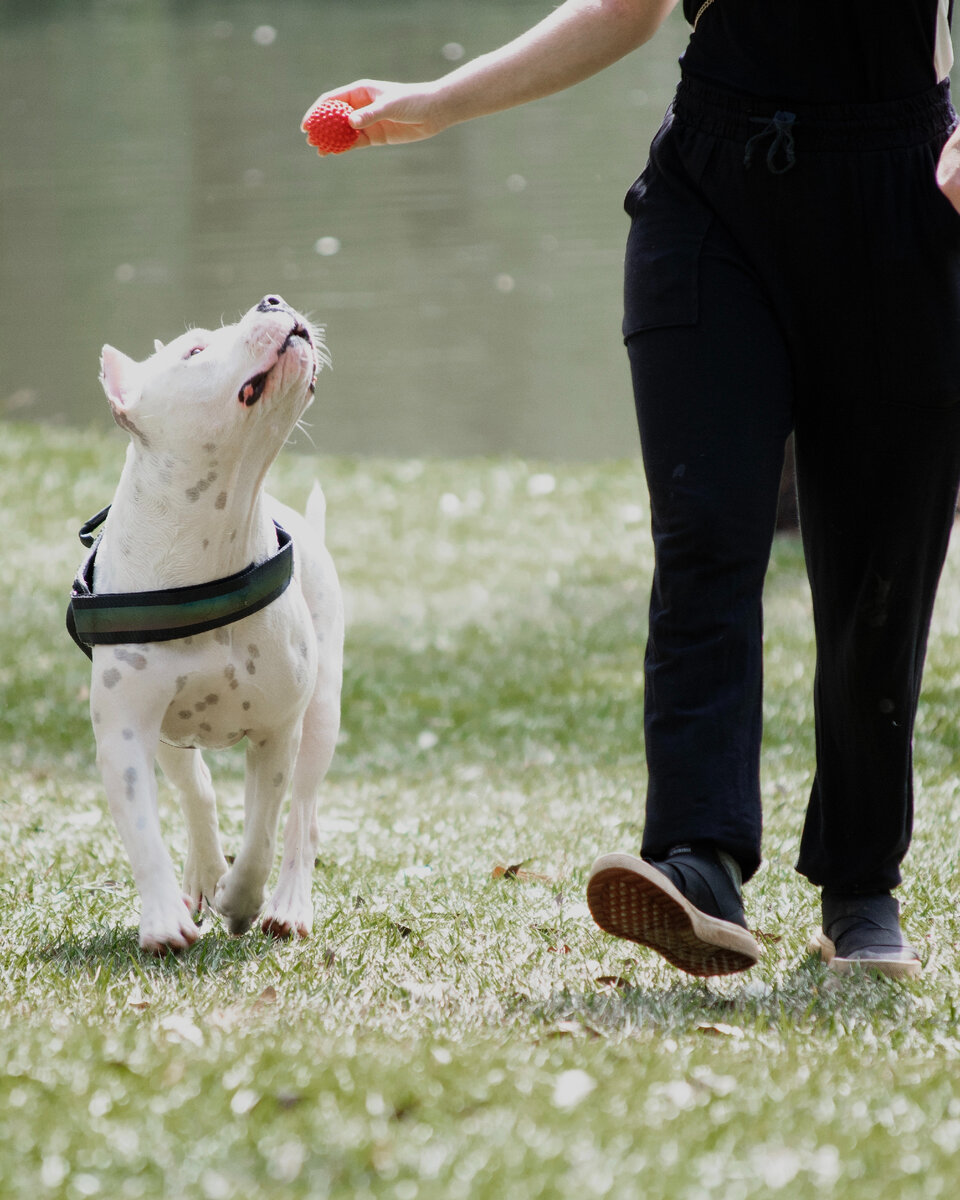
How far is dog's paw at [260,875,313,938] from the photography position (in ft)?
11.8

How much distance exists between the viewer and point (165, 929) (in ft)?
10.7

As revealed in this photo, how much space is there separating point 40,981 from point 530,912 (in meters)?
1.19

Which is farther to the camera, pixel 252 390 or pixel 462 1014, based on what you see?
pixel 252 390

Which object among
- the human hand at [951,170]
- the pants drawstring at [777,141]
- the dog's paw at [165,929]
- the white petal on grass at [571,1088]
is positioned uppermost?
the pants drawstring at [777,141]

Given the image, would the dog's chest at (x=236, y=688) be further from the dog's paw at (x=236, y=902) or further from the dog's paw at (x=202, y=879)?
the dog's paw at (x=202, y=879)

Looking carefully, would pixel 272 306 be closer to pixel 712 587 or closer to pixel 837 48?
pixel 712 587

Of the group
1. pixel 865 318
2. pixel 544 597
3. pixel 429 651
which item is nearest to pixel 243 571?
pixel 865 318

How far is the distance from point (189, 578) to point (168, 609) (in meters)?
0.08

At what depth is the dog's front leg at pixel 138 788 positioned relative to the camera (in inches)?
128

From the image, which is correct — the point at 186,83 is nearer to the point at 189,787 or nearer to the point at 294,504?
the point at 294,504

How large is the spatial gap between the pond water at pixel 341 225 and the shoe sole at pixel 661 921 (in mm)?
10820

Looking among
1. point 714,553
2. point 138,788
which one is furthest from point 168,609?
point 714,553

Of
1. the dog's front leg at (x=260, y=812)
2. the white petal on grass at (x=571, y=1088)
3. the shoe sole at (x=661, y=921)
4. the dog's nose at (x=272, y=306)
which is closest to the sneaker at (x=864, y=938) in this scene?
the shoe sole at (x=661, y=921)

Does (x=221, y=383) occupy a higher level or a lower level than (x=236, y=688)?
higher
